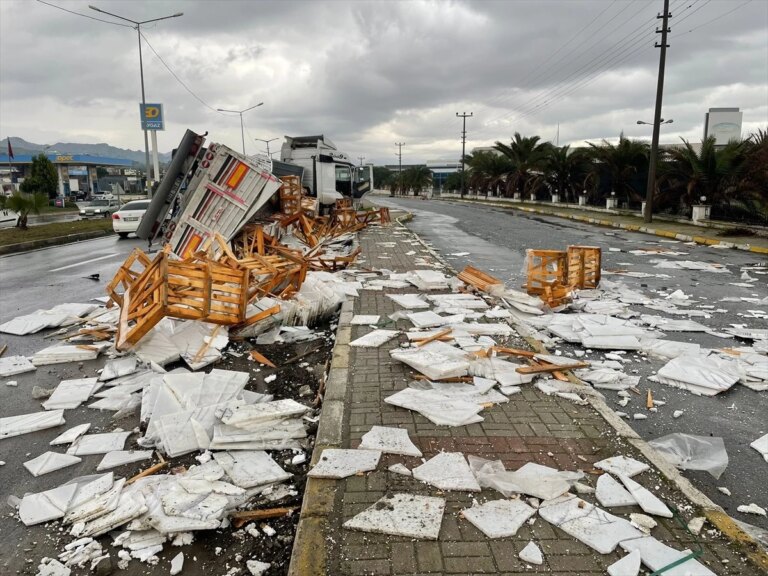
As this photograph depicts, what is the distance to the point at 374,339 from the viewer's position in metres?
6.15

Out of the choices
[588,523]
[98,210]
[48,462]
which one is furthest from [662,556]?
[98,210]

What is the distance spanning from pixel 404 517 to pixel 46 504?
2294mm

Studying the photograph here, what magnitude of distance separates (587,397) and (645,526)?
1.73m

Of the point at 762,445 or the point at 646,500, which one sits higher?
the point at 646,500

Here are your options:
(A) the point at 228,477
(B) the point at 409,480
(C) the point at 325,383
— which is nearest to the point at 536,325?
(C) the point at 325,383

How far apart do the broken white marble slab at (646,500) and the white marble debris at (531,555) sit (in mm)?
795

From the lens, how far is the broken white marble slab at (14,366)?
5673mm

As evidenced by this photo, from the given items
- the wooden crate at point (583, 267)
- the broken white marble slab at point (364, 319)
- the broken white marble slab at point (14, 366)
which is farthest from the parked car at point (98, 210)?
the wooden crate at point (583, 267)

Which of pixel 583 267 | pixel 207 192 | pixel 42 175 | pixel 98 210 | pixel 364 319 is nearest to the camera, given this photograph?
pixel 364 319

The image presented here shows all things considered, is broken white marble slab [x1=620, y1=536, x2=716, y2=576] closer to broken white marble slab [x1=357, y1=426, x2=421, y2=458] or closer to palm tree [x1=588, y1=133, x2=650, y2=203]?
broken white marble slab [x1=357, y1=426, x2=421, y2=458]

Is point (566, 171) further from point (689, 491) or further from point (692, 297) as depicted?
point (689, 491)

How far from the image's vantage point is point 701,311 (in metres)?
8.01

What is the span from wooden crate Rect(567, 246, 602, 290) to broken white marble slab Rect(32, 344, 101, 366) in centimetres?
735

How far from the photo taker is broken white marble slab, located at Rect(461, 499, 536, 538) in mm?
2791
